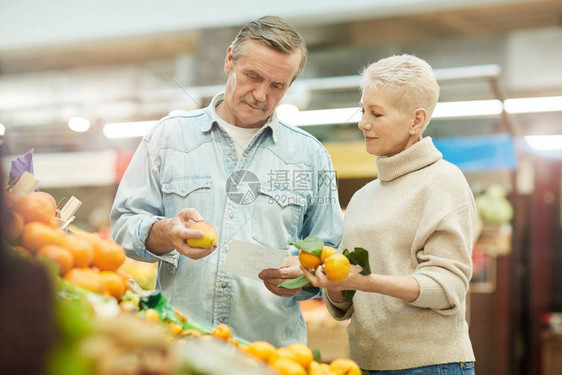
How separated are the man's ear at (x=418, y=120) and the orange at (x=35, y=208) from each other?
0.73 meters

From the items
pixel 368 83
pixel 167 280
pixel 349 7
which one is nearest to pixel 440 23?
pixel 349 7

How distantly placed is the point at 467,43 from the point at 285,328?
3.05 meters

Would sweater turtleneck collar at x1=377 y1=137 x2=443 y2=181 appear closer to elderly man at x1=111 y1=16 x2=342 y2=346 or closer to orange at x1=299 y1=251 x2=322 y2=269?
elderly man at x1=111 y1=16 x2=342 y2=346

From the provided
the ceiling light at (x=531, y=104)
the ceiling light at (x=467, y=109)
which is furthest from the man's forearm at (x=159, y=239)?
the ceiling light at (x=531, y=104)

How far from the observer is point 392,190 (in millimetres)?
1210

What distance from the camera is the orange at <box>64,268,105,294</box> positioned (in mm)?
860

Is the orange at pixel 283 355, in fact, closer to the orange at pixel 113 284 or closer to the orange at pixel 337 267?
the orange at pixel 337 267

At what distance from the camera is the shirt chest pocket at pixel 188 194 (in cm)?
123

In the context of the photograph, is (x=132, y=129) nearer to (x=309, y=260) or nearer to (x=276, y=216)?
(x=276, y=216)

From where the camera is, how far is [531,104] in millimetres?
3562

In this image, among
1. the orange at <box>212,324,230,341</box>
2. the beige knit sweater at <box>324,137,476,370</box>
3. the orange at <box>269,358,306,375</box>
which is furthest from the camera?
the beige knit sweater at <box>324,137,476,370</box>

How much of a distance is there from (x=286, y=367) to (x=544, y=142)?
3.17m

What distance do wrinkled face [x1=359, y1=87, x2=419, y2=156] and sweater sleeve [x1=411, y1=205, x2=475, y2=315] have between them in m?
0.19

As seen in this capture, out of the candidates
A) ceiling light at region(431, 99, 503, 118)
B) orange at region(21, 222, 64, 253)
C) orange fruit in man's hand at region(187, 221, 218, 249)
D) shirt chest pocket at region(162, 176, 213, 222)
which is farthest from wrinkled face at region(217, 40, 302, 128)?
orange at region(21, 222, 64, 253)
